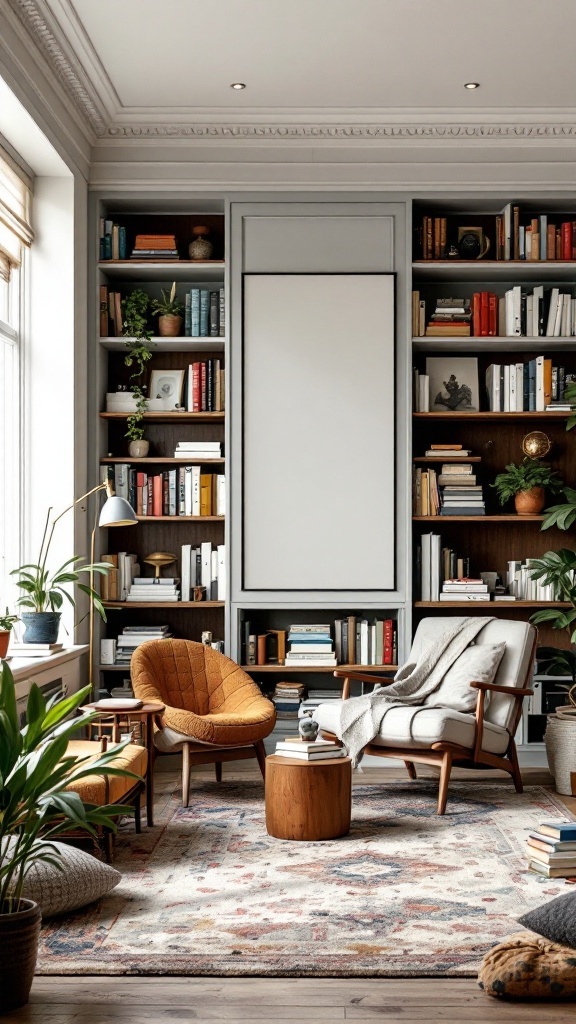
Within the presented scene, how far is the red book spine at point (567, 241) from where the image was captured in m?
5.86

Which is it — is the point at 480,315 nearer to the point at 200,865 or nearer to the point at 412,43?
the point at 412,43

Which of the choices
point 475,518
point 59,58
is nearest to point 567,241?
point 475,518

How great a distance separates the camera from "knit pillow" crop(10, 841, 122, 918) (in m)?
3.18

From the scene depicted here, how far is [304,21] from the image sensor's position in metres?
4.64

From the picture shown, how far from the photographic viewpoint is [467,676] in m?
5.15

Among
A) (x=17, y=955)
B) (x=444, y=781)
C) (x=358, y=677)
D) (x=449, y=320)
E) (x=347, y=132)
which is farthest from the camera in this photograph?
(x=449, y=320)

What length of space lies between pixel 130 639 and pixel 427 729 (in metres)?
1.90

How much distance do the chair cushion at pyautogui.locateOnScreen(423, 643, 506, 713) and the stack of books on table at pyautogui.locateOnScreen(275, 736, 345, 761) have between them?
836mm

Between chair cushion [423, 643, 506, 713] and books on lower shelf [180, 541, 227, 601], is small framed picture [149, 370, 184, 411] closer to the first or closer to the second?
books on lower shelf [180, 541, 227, 601]

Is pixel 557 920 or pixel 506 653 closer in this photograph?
pixel 557 920

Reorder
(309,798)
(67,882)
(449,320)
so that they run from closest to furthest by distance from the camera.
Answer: (67,882), (309,798), (449,320)

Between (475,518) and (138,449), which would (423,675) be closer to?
(475,518)

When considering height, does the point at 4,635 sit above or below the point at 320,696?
above

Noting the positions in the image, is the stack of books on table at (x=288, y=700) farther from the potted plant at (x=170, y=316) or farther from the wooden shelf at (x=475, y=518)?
the potted plant at (x=170, y=316)
